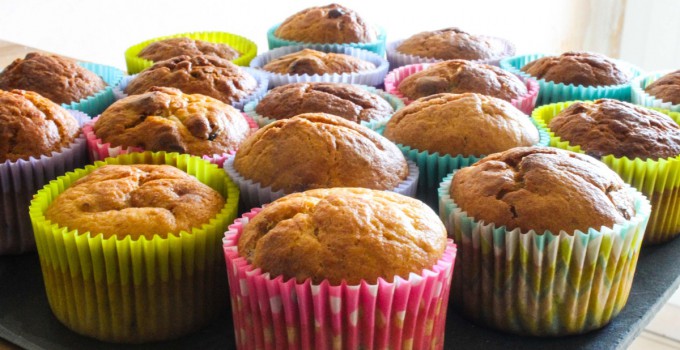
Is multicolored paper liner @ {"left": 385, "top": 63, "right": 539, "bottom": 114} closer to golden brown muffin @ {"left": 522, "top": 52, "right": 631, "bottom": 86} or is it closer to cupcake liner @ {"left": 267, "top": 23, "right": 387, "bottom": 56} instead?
golden brown muffin @ {"left": 522, "top": 52, "right": 631, "bottom": 86}

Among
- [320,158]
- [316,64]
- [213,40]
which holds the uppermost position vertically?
[320,158]

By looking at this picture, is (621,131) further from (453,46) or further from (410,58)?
(410,58)

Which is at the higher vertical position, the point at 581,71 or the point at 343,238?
the point at 343,238

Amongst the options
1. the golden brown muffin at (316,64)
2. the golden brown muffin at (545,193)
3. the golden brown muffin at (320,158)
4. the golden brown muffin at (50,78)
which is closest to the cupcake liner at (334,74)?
the golden brown muffin at (316,64)

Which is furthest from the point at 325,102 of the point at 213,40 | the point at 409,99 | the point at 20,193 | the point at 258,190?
the point at 213,40

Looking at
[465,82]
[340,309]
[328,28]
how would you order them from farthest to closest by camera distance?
[328,28] < [465,82] < [340,309]

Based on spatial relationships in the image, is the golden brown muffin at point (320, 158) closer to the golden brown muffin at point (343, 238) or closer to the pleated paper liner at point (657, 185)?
the golden brown muffin at point (343, 238)
